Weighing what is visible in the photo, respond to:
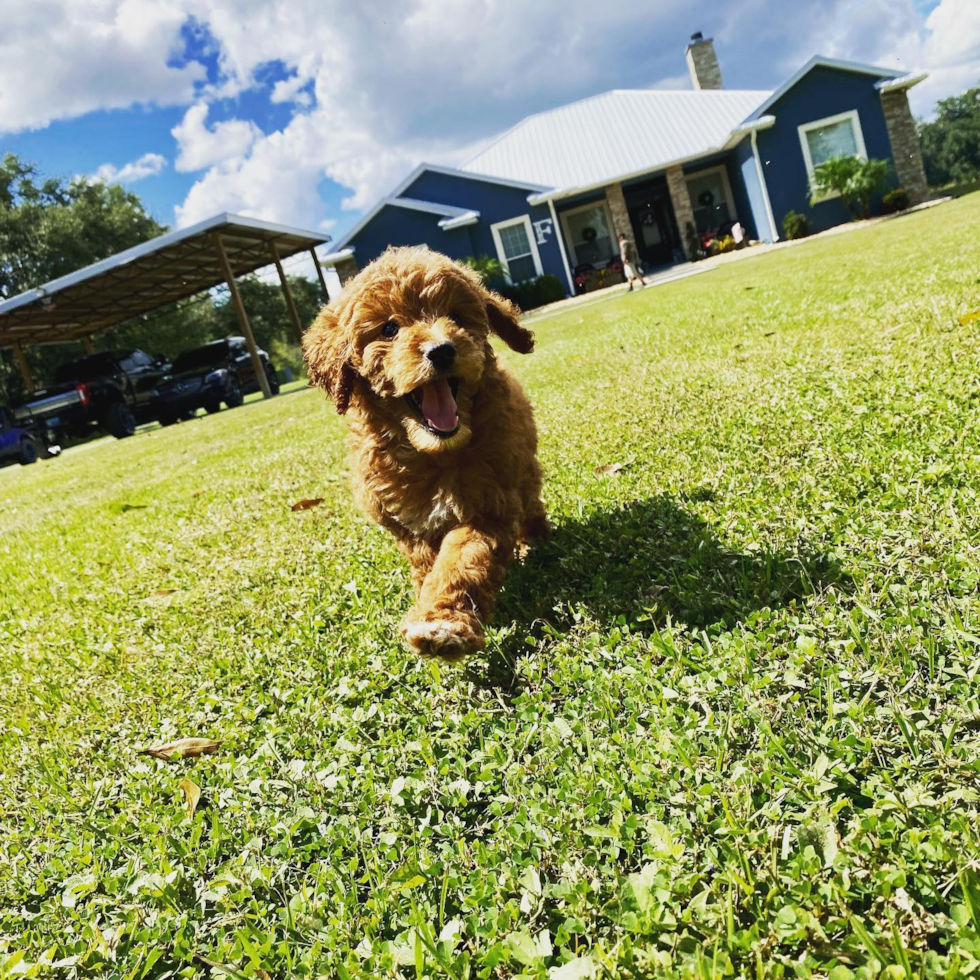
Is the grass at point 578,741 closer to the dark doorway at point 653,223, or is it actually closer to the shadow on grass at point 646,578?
the shadow on grass at point 646,578

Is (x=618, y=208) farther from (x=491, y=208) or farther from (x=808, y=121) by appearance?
(x=808, y=121)

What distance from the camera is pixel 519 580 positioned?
3.17m

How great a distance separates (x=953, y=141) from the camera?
9762cm

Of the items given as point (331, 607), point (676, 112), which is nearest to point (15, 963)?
point (331, 607)

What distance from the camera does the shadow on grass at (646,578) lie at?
241 cm

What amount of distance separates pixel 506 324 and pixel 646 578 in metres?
1.51

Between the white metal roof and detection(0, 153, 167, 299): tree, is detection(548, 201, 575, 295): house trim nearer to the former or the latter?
the white metal roof

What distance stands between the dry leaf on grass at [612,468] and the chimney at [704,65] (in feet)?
138

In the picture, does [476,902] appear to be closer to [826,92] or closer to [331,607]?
[331,607]

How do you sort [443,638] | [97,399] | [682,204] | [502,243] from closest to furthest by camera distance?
[443,638]
[97,399]
[502,243]
[682,204]

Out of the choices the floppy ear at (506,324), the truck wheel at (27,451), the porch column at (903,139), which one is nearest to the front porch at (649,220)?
the porch column at (903,139)

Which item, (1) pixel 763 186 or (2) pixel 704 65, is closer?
(1) pixel 763 186

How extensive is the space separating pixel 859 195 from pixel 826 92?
481 cm

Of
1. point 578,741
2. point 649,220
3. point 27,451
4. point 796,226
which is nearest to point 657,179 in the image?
→ point 649,220
